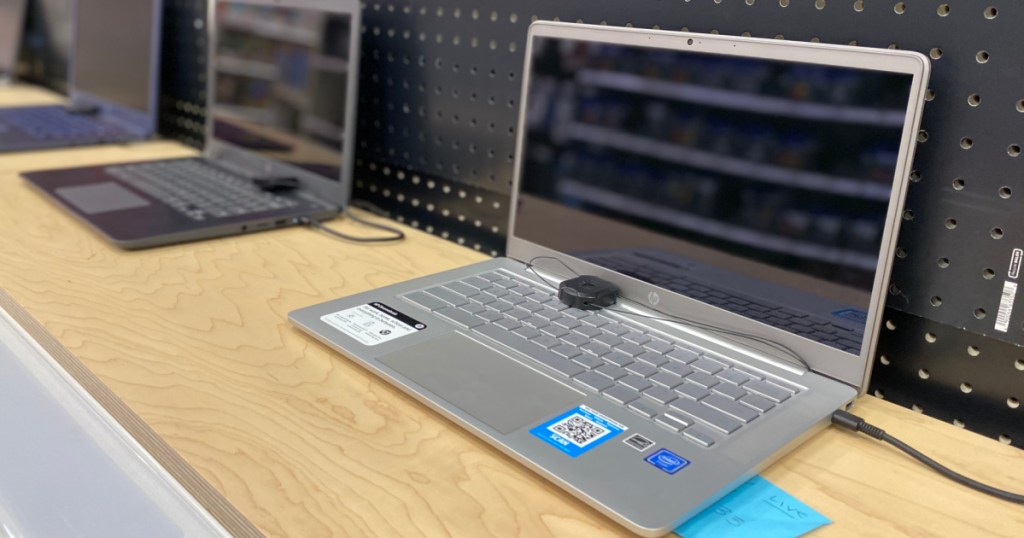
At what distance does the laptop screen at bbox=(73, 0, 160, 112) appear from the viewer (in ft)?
5.73

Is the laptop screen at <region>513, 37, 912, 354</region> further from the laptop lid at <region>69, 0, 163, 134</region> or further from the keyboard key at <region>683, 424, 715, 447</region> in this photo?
the laptop lid at <region>69, 0, 163, 134</region>

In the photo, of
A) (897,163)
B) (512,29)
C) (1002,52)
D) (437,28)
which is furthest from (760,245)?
(437,28)

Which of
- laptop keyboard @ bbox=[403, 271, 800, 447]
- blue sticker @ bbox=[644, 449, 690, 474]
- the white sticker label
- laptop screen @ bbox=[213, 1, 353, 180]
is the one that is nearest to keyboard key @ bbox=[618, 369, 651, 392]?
laptop keyboard @ bbox=[403, 271, 800, 447]

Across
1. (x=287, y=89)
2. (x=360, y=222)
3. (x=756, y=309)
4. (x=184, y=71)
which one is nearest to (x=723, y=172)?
(x=756, y=309)

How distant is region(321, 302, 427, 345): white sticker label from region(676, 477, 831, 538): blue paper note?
380mm

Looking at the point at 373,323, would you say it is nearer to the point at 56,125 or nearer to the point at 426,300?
the point at 426,300

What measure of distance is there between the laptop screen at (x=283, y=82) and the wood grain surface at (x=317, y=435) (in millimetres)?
334

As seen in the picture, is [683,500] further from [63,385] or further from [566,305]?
[63,385]

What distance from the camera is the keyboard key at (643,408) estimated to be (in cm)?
69

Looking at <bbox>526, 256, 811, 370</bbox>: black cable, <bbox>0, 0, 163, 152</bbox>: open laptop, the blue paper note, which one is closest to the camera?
the blue paper note

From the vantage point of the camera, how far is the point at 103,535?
827mm

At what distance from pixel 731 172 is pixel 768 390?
8.8 inches

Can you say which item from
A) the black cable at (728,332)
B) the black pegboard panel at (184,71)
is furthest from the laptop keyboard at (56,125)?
the black cable at (728,332)

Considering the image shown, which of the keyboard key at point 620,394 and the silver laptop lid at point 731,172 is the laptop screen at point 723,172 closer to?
the silver laptop lid at point 731,172
